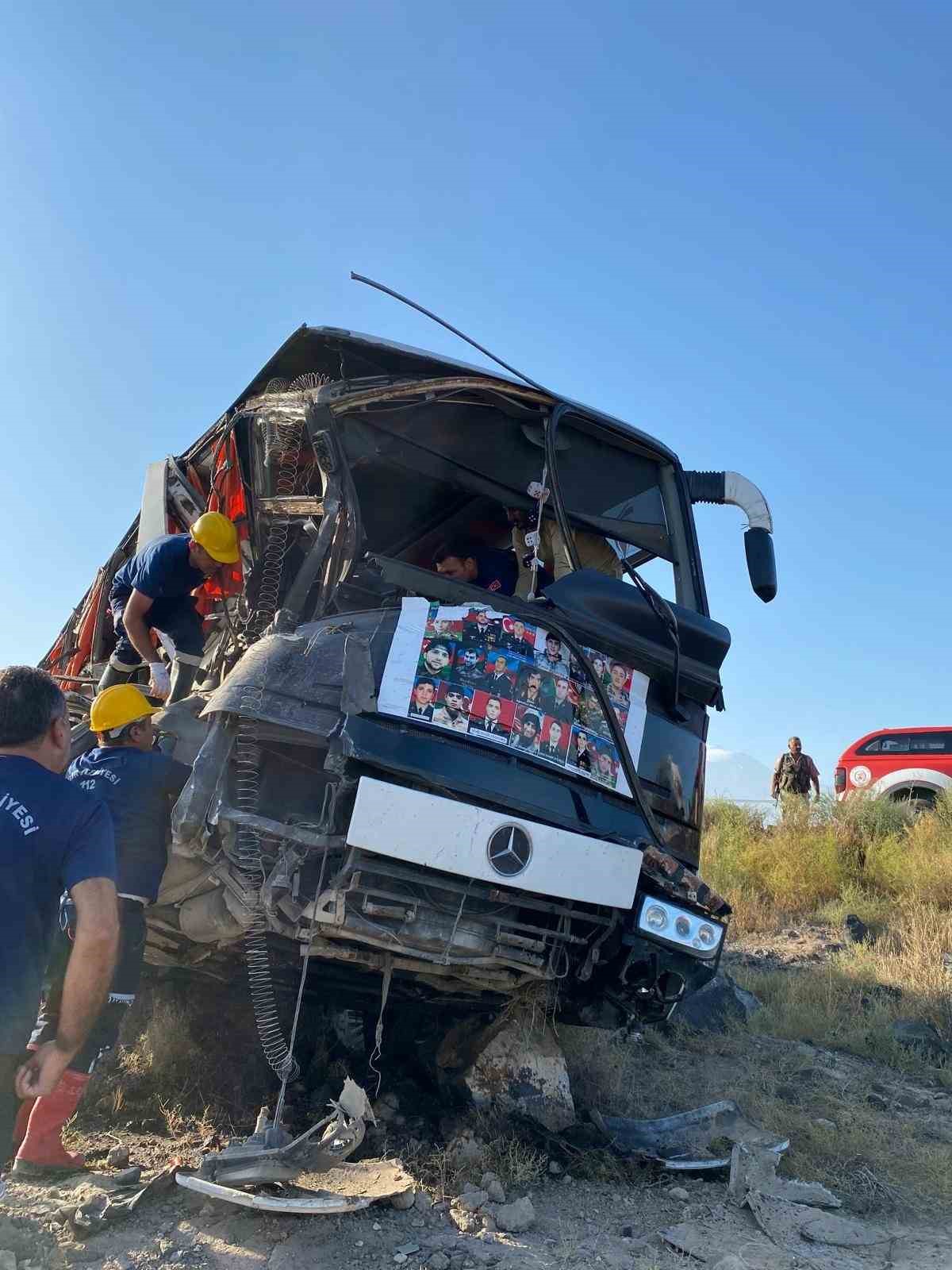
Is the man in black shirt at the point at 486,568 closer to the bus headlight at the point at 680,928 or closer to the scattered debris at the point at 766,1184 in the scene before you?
the bus headlight at the point at 680,928

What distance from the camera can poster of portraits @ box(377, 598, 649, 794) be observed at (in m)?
3.63

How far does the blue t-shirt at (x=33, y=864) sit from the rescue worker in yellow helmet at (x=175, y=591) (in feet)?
7.56

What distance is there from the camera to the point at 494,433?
473 centimetres

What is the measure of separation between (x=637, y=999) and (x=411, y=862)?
137 cm

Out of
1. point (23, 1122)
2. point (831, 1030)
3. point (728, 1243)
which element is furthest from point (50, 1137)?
point (831, 1030)

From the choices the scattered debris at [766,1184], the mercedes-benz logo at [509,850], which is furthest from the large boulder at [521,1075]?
the mercedes-benz logo at [509,850]

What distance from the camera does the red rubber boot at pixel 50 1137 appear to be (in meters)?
3.46

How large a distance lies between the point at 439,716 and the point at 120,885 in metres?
1.24

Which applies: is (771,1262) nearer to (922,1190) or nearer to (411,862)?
(922,1190)

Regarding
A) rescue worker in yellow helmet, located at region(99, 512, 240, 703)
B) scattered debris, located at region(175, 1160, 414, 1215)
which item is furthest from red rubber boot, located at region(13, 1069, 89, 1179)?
rescue worker in yellow helmet, located at region(99, 512, 240, 703)

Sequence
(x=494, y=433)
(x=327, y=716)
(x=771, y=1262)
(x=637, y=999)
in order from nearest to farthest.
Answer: (x=771, y=1262)
(x=327, y=716)
(x=637, y=999)
(x=494, y=433)

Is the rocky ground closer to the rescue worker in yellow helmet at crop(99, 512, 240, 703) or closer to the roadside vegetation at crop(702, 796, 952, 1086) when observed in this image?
the roadside vegetation at crop(702, 796, 952, 1086)

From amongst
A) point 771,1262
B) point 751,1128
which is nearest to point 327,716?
point 771,1262

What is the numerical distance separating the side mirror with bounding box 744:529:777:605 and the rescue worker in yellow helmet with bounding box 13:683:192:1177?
8.98 ft
